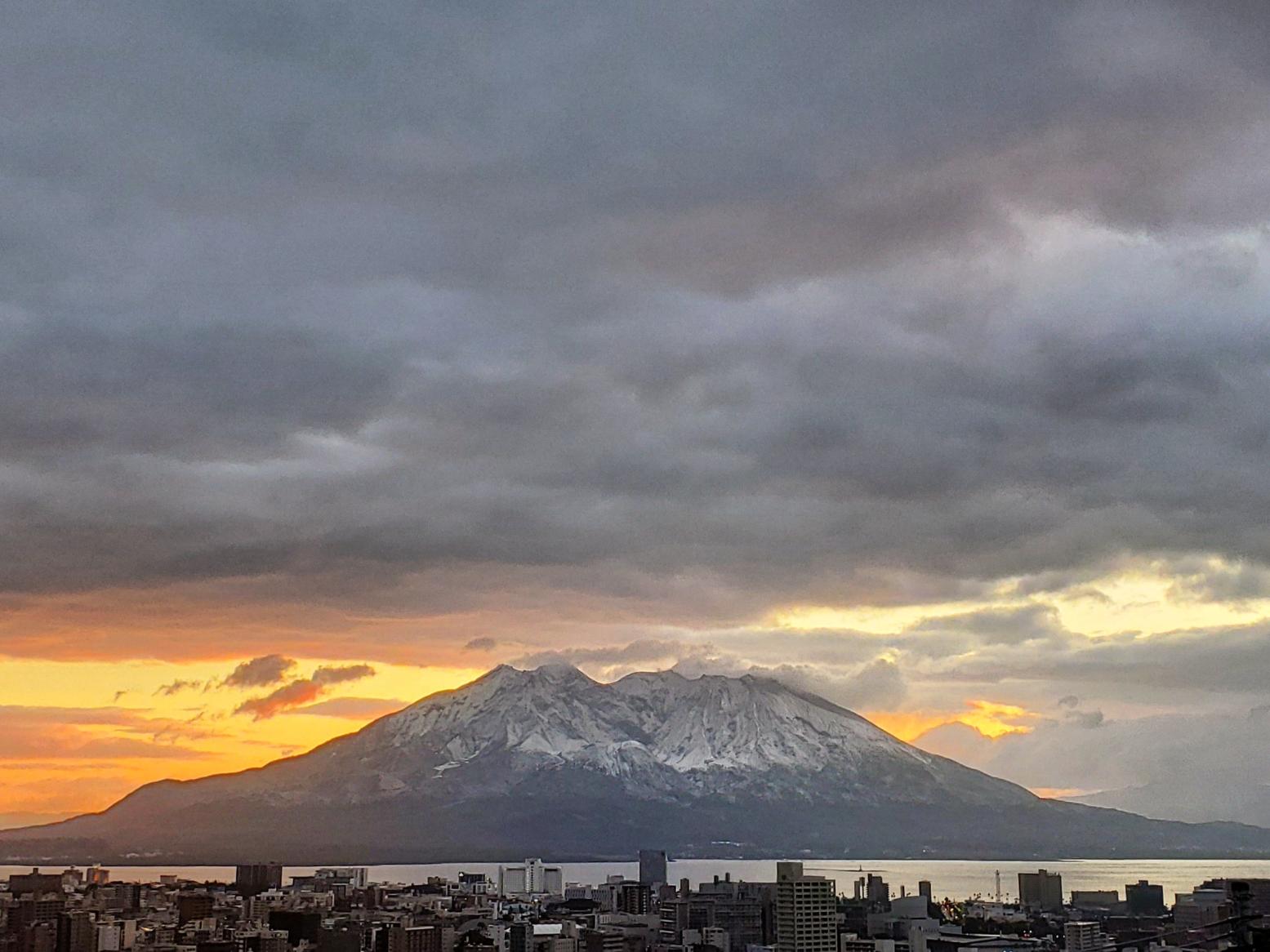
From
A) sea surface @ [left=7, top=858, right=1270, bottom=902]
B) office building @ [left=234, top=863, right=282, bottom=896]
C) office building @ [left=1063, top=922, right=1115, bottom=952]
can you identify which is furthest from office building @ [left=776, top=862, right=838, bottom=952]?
office building @ [left=234, top=863, right=282, bottom=896]

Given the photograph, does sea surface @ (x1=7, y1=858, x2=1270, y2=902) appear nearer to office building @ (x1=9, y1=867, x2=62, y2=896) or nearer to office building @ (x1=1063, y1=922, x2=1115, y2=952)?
office building @ (x1=9, y1=867, x2=62, y2=896)

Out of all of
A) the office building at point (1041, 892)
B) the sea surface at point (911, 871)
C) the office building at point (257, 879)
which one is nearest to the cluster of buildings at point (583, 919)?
the office building at point (1041, 892)

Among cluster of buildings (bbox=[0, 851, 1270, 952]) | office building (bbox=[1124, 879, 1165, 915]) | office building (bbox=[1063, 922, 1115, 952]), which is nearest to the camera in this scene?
cluster of buildings (bbox=[0, 851, 1270, 952])

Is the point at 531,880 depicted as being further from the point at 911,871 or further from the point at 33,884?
the point at 33,884

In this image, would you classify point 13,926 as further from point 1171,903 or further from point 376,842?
point 376,842

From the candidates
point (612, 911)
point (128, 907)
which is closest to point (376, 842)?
point (612, 911)

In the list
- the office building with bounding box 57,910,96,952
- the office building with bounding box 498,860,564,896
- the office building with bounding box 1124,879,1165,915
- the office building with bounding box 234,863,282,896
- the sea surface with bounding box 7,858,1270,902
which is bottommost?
the sea surface with bounding box 7,858,1270,902

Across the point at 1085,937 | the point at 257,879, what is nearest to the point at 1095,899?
the point at 1085,937
